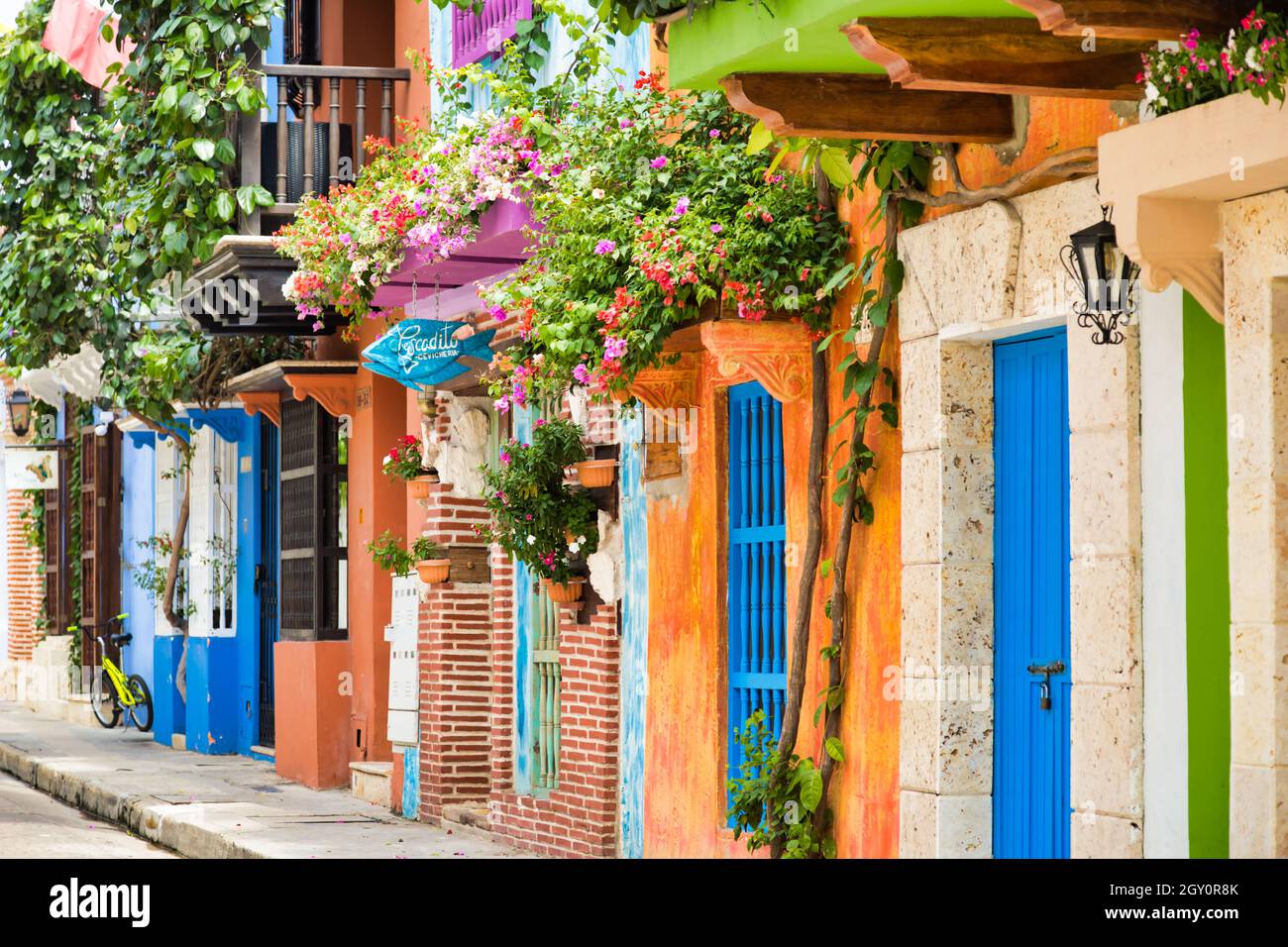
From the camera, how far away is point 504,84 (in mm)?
10664

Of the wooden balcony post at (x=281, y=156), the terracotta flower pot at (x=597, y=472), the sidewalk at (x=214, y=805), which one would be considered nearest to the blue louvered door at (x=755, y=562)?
the terracotta flower pot at (x=597, y=472)

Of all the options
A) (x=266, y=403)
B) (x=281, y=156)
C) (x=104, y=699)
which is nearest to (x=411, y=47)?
(x=281, y=156)

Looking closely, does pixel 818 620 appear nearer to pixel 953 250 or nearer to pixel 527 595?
pixel 953 250

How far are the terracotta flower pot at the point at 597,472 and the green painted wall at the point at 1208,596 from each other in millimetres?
4698

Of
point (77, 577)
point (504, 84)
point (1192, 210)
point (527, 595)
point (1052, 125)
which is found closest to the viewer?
point (1192, 210)

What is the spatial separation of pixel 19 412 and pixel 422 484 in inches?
529

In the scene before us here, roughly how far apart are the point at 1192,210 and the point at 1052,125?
48.7 inches

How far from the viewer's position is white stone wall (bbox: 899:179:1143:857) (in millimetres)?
7023

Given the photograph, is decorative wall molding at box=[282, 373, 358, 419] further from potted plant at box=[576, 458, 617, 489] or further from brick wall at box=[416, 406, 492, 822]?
potted plant at box=[576, 458, 617, 489]

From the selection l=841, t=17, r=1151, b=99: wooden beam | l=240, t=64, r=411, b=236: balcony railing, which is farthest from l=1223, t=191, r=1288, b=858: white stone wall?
l=240, t=64, r=411, b=236: balcony railing

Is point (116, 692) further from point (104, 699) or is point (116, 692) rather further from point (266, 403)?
point (266, 403)

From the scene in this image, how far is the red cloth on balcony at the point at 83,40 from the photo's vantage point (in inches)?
623

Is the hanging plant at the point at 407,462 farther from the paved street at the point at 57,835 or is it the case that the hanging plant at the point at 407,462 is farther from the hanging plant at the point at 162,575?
the hanging plant at the point at 162,575

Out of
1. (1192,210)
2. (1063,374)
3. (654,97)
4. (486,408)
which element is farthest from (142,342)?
(1192,210)
